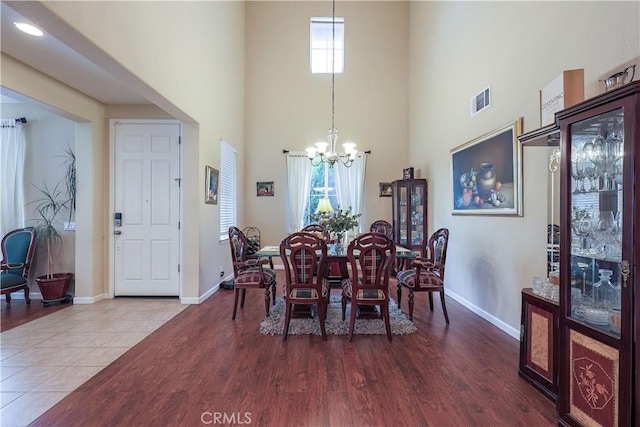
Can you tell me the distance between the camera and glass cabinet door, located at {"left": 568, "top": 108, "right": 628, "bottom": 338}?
4.99 feet

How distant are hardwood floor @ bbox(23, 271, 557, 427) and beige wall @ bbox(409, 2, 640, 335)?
855 mm

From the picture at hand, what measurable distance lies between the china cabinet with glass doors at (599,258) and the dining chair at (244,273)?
266 centimetres

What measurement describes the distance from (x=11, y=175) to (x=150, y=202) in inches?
73.4

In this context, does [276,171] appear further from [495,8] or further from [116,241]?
[495,8]

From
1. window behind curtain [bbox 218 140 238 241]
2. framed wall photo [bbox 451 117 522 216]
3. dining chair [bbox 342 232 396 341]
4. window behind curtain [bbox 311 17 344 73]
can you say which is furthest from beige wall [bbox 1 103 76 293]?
framed wall photo [bbox 451 117 522 216]

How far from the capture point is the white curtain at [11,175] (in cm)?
405

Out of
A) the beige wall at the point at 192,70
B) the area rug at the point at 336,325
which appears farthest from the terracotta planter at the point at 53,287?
the area rug at the point at 336,325

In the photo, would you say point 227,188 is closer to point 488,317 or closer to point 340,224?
point 340,224

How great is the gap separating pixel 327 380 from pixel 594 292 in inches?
70.5

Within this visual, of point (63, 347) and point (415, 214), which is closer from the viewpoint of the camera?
point (63, 347)

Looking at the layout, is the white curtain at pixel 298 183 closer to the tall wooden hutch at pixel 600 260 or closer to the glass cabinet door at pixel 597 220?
the tall wooden hutch at pixel 600 260

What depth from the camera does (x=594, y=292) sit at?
169 cm

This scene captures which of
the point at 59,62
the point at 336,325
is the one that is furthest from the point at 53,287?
the point at 336,325

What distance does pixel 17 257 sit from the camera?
3891 mm
